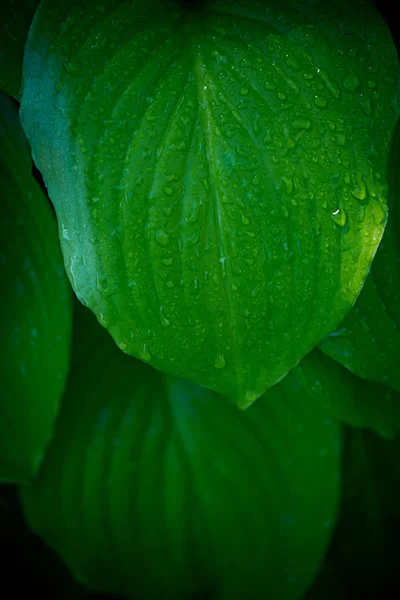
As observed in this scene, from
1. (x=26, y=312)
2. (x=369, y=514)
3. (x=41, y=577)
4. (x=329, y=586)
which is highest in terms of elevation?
(x=26, y=312)

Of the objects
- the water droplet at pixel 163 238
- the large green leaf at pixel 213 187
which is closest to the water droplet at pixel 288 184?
the large green leaf at pixel 213 187

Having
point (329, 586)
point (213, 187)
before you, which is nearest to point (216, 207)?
point (213, 187)

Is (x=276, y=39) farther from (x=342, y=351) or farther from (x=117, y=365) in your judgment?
(x=117, y=365)

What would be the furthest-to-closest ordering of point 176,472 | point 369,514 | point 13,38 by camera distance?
point 369,514, point 176,472, point 13,38

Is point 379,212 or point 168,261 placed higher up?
point 379,212

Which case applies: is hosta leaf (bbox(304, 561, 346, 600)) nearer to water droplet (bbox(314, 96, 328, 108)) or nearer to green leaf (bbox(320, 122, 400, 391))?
green leaf (bbox(320, 122, 400, 391))

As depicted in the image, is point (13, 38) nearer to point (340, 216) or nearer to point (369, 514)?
point (340, 216)

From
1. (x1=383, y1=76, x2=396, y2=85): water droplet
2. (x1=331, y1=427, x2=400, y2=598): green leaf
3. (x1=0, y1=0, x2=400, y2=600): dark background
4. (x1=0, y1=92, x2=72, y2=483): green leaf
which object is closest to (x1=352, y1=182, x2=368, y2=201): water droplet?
(x1=383, y1=76, x2=396, y2=85): water droplet
